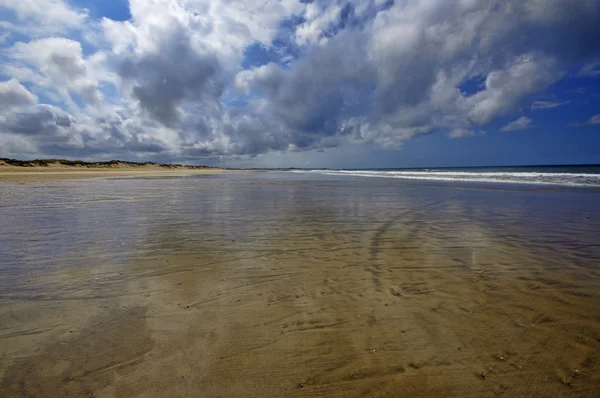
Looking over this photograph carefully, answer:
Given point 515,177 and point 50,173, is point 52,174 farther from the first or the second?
point 515,177

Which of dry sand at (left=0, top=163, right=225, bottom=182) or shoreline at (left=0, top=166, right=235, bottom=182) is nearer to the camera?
shoreline at (left=0, top=166, right=235, bottom=182)

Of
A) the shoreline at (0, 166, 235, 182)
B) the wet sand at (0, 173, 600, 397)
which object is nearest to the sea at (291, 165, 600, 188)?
the wet sand at (0, 173, 600, 397)

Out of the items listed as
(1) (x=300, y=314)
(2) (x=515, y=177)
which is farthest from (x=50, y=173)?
(2) (x=515, y=177)

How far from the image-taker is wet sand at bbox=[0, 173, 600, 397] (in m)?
2.90

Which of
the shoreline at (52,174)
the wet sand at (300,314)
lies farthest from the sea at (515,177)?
the shoreline at (52,174)

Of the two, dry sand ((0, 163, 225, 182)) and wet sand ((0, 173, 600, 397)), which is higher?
dry sand ((0, 163, 225, 182))

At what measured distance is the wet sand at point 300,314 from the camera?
290cm

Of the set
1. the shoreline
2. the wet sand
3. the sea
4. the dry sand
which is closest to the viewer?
the wet sand

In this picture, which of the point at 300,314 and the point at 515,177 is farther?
the point at 515,177

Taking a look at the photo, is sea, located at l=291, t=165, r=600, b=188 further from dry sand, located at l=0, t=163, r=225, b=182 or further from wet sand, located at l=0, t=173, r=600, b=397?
dry sand, located at l=0, t=163, r=225, b=182

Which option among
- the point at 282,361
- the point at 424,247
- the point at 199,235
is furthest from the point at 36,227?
the point at 424,247

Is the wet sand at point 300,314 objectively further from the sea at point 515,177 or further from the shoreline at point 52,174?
the shoreline at point 52,174

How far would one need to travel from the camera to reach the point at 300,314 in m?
4.08

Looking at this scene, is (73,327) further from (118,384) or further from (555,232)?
(555,232)
